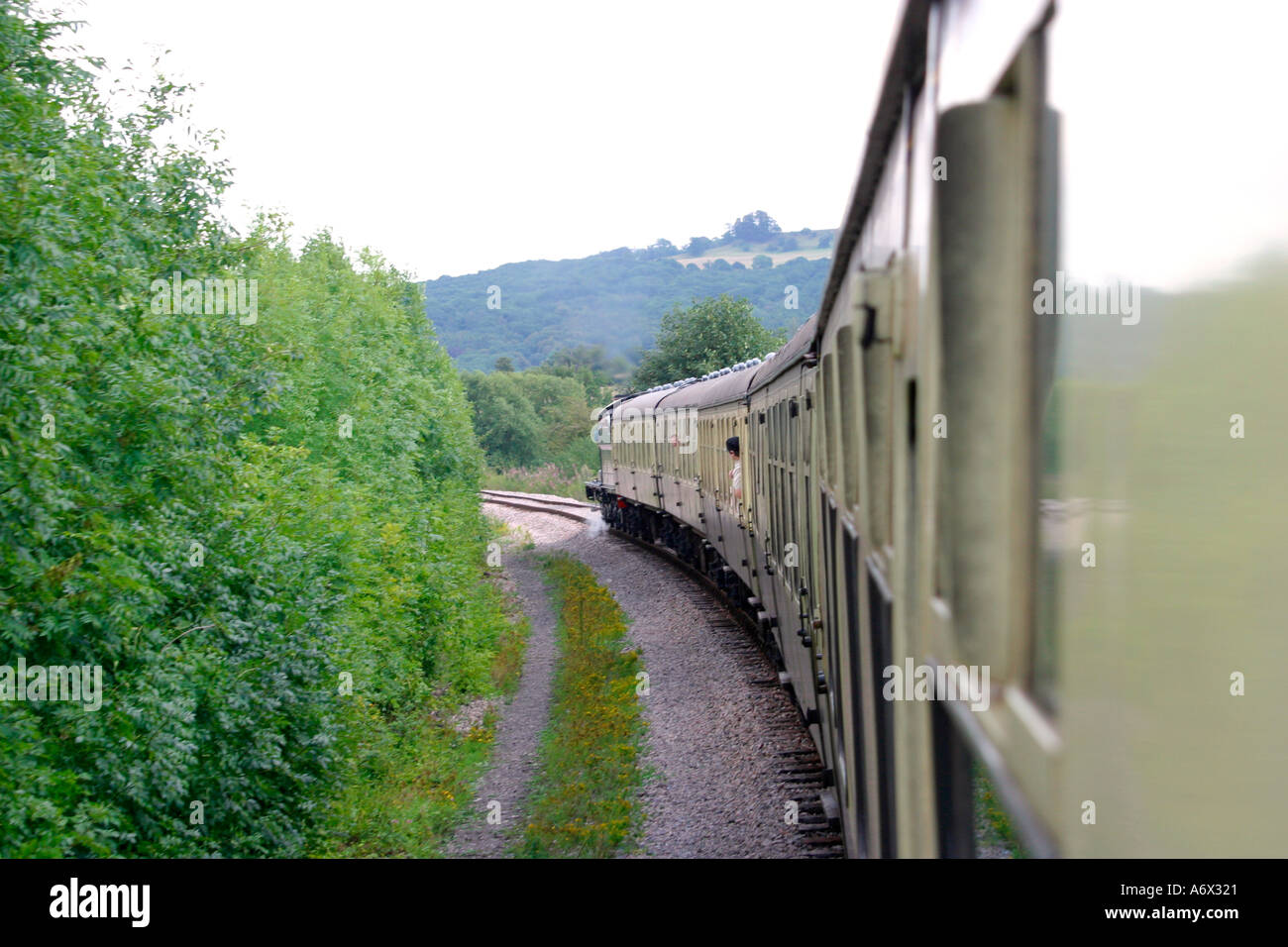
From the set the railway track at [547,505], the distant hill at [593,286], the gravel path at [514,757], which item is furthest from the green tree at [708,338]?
the gravel path at [514,757]

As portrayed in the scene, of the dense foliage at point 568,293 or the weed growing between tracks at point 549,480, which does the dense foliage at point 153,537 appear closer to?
the weed growing between tracks at point 549,480

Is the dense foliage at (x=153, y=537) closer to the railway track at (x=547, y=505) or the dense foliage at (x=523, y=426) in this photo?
the railway track at (x=547, y=505)

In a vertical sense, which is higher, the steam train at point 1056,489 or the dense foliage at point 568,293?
the dense foliage at point 568,293

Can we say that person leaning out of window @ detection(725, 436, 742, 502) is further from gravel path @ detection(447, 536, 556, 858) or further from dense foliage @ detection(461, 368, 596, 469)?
dense foliage @ detection(461, 368, 596, 469)

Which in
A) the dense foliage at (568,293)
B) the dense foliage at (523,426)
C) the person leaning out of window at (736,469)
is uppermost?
the dense foliage at (568,293)

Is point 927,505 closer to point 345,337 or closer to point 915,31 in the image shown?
point 915,31

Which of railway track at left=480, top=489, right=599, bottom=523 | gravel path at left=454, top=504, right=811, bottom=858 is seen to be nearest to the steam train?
gravel path at left=454, top=504, right=811, bottom=858

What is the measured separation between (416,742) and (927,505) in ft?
35.2

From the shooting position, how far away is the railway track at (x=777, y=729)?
7396mm

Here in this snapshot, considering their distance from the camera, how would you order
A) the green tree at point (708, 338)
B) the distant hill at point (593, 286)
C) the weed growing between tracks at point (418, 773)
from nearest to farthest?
the weed growing between tracks at point (418, 773) → the green tree at point (708, 338) → the distant hill at point (593, 286)

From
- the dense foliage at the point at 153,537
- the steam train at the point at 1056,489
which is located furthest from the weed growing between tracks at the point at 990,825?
the dense foliage at the point at 153,537

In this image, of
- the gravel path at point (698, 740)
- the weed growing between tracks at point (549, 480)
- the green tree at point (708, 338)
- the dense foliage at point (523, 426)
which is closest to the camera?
the gravel path at point (698, 740)

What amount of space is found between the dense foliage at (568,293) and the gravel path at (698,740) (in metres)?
43.1

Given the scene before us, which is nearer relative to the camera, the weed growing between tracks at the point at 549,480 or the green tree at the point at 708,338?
the weed growing between tracks at the point at 549,480
